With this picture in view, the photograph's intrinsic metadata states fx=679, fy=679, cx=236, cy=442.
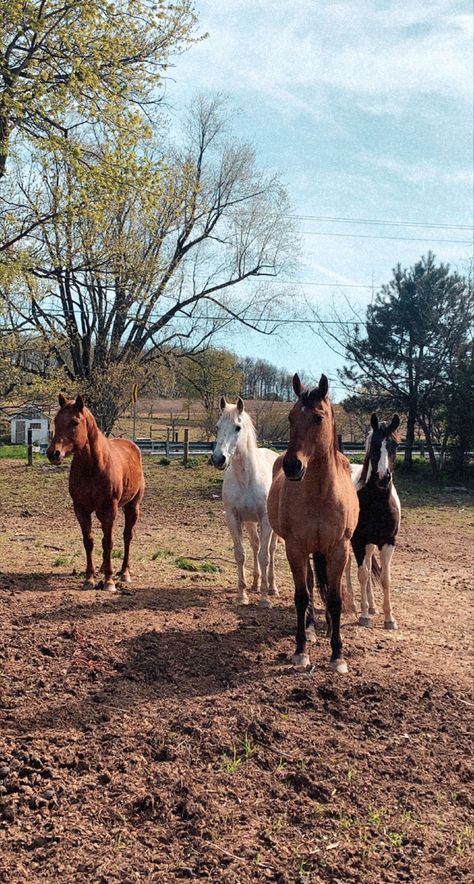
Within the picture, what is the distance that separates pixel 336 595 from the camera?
5.27 metres

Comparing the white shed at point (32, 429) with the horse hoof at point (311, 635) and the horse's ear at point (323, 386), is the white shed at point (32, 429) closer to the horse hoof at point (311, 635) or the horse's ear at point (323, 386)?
the horse hoof at point (311, 635)

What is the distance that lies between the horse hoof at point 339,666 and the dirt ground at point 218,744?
0.10m

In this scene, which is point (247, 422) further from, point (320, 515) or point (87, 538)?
point (320, 515)

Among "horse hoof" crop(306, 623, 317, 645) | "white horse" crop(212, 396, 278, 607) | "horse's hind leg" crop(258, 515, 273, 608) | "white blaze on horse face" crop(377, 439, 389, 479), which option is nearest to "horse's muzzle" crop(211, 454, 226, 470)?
"white horse" crop(212, 396, 278, 607)

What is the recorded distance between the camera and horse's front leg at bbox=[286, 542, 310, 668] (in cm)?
514

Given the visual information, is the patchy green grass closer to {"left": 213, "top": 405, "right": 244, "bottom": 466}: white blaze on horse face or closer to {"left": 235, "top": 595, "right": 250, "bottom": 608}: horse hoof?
{"left": 235, "top": 595, "right": 250, "bottom": 608}: horse hoof

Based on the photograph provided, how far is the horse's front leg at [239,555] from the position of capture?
724cm

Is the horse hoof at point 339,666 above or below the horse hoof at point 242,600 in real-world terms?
above

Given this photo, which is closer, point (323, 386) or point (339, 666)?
point (323, 386)

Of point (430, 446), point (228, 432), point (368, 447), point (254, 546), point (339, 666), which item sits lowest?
point (339, 666)

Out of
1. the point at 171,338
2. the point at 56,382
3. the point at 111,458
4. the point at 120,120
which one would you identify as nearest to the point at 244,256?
the point at 171,338

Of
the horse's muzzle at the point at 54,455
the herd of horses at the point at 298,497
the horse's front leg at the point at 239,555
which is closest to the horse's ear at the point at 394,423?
the herd of horses at the point at 298,497

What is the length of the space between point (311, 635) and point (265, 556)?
1.59 metres

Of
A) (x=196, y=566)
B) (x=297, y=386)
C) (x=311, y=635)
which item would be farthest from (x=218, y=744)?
(x=196, y=566)
